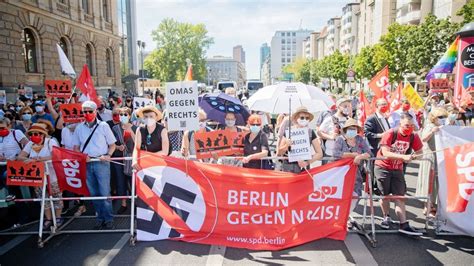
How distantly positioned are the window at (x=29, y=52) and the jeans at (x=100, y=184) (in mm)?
19811

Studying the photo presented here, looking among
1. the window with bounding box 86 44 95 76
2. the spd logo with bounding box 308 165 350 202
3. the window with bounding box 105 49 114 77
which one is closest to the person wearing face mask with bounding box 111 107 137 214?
the spd logo with bounding box 308 165 350 202

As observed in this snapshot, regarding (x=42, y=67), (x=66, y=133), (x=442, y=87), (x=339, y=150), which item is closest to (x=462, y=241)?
(x=339, y=150)

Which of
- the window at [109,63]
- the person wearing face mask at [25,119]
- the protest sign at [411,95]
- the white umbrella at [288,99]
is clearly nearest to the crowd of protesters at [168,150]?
the white umbrella at [288,99]

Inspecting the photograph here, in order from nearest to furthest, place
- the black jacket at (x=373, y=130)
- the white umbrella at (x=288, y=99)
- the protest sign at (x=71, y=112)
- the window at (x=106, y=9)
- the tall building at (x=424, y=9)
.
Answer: the white umbrella at (x=288, y=99) < the protest sign at (x=71, y=112) < the black jacket at (x=373, y=130) < the window at (x=106, y=9) < the tall building at (x=424, y=9)

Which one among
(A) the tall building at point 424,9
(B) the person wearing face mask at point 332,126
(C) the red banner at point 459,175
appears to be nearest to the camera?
(C) the red banner at point 459,175

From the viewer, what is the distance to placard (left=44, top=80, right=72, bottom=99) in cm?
864

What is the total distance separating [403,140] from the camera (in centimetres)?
533

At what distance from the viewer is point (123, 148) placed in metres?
6.45

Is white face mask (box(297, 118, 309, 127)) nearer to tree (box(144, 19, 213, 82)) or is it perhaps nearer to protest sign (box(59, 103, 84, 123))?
protest sign (box(59, 103, 84, 123))

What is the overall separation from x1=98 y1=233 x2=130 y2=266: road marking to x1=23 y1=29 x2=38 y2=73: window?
20.6 metres

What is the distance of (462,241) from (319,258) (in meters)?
2.25

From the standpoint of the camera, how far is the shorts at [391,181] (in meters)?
5.40

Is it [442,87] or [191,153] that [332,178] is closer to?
[191,153]

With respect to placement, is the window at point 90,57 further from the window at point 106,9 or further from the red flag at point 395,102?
the red flag at point 395,102
